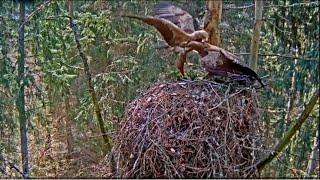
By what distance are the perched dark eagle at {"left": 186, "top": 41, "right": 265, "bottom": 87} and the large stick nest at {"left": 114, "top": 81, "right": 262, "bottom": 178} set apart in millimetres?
75

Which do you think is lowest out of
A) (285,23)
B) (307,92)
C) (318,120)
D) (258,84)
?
(318,120)

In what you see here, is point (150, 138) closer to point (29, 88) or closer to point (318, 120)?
point (29, 88)

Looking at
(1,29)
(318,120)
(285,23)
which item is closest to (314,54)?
(285,23)

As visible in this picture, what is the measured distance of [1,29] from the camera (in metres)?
3.71

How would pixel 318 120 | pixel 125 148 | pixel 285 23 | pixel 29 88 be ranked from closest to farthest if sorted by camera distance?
pixel 125 148, pixel 29 88, pixel 285 23, pixel 318 120

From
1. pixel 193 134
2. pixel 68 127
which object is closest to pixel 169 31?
pixel 193 134

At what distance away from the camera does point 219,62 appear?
7.13 ft

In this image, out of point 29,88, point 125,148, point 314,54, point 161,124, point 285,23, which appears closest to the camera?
point 161,124

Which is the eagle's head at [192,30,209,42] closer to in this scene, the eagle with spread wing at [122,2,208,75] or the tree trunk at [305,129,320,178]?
the eagle with spread wing at [122,2,208,75]

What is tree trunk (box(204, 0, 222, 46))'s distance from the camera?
2232 mm

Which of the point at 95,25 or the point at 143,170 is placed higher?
the point at 95,25

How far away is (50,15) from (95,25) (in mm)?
480

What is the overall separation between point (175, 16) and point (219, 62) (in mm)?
319

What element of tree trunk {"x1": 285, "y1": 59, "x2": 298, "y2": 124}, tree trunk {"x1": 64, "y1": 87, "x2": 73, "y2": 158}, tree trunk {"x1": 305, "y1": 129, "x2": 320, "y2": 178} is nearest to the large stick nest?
tree trunk {"x1": 285, "y1": 59, "x2": 298, "y2": 124}
